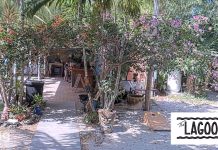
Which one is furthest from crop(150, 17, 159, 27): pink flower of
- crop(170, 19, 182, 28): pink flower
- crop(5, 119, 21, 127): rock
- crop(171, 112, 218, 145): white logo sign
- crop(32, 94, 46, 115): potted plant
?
crop(171, 112, 218, 145): white logo sign

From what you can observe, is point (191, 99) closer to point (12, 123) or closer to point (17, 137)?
point (12, 123)

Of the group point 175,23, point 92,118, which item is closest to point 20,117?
point 92,118

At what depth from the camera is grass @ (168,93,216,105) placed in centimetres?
1385

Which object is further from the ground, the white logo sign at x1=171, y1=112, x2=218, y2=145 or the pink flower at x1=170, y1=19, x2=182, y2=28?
the pink flower at x1=170, y1=19, x2=182, y2=28

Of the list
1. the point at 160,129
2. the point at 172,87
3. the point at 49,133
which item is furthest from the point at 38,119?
the point at 172,87

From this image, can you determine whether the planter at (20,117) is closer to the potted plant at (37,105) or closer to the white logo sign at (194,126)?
the potted plant at (37,105)

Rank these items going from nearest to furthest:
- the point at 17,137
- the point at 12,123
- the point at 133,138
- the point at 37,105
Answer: the point at 17,137 → the point at 133,138 → the point at 12,123 → the point at 37,105

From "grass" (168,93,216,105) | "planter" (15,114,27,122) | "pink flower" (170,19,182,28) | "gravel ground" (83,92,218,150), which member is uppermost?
"pink flower" (170,19,182,28)

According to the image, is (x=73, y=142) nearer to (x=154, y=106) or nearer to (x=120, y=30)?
(x=120, y=30)

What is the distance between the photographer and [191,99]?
47.0ft

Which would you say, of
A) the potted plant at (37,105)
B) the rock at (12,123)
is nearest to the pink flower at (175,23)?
the potted plant at (37,105)

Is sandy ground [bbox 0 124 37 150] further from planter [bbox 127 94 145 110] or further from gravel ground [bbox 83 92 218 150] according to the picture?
planter [bbox 127 94 145 110]

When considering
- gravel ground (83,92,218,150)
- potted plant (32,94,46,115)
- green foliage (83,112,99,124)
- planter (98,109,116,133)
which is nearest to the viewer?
gravel ground (83,92,218,150)

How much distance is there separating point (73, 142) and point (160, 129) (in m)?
2.30
